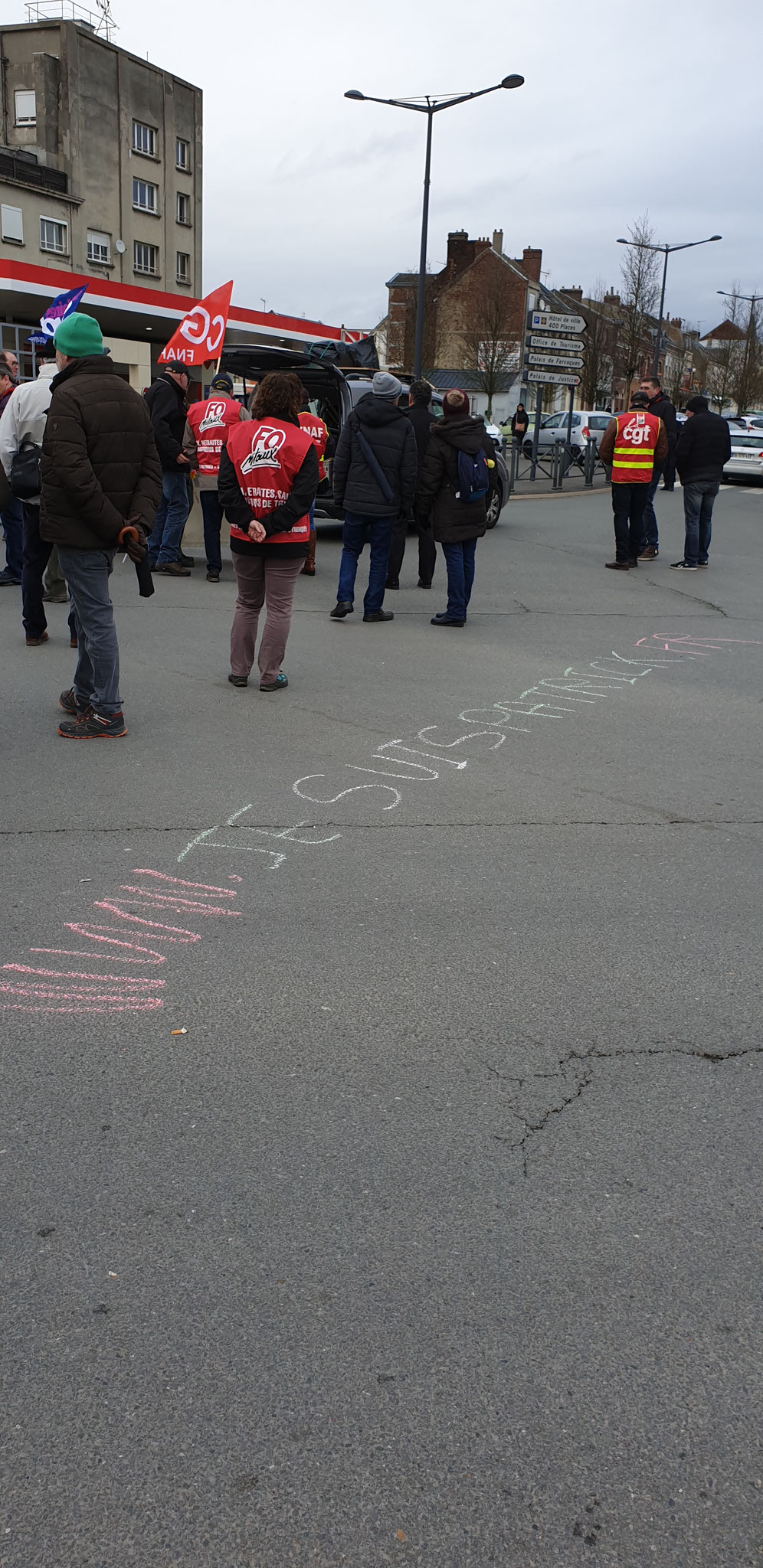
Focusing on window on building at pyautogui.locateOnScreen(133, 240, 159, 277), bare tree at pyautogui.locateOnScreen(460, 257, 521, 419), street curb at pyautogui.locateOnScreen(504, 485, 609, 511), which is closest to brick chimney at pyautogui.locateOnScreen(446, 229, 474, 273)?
bare tree at pyautogui.locateOnScreen(460, 257, 521, 419)

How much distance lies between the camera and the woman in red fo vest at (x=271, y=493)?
275 inches

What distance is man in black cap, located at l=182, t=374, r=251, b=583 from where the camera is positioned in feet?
37.0

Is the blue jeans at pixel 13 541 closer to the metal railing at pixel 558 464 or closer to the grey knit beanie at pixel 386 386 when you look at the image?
the grey knit beanie at pixel 386 386

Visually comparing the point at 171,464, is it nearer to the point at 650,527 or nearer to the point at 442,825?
the point at 650,527

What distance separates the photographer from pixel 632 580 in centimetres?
1319

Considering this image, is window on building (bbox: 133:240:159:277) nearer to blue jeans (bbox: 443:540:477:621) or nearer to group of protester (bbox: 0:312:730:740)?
group of protester (bbox: 0:312:730:740)

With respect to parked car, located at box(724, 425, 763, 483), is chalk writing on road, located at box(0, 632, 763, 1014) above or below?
below

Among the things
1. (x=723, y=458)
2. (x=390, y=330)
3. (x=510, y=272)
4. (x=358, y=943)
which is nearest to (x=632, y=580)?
(x=723, y=458)

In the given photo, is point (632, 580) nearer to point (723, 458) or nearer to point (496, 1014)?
point (723, 458)

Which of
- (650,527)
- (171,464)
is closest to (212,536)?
(171,464)

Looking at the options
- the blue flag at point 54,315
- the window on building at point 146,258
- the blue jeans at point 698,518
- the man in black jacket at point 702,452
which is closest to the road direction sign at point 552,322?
the blue jeans at point 698,518

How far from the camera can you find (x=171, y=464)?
37.7 feet

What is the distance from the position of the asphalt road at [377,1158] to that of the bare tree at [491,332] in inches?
1632

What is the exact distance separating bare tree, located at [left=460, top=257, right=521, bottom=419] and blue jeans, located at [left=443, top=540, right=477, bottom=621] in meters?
36.2
